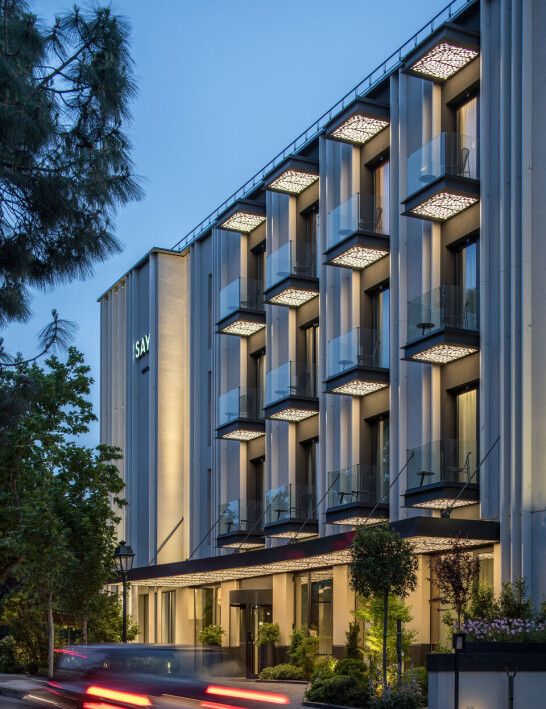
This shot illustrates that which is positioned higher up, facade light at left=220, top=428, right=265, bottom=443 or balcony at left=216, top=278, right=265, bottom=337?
balcony at left=216, top=278, right=265, bottom=337

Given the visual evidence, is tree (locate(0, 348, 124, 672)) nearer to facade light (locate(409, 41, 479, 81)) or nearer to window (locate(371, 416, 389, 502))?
window (locate(371, 416, 389, 502))

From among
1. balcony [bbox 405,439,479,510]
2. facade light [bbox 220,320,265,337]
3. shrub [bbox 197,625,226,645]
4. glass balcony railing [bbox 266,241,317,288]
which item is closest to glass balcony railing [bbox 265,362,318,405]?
glass balcony railing [bbox 266,241,317,288]

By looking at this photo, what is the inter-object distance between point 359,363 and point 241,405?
9.97 m

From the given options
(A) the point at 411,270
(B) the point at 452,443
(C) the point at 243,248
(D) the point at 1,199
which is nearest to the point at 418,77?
(A) the point at 411,270

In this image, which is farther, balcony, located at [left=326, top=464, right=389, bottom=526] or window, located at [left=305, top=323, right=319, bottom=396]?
window, located at [left=305, top=323, right=319, bottom=396]

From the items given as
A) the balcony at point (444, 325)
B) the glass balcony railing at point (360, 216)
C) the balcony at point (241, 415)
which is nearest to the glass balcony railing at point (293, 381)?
the balcony at point (241, 415)

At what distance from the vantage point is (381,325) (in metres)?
39.9

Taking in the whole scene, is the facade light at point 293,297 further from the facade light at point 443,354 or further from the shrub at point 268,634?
the shrub at point 268,634

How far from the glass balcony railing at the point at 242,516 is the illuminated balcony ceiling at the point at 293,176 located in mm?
11402

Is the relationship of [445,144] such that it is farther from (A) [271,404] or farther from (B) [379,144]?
(A) [271,404]

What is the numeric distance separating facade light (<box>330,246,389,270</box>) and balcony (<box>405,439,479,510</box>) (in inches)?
278

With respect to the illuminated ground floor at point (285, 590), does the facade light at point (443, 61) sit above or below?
above

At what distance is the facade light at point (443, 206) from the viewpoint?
111 ft

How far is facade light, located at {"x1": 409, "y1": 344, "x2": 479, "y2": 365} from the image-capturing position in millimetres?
33528
